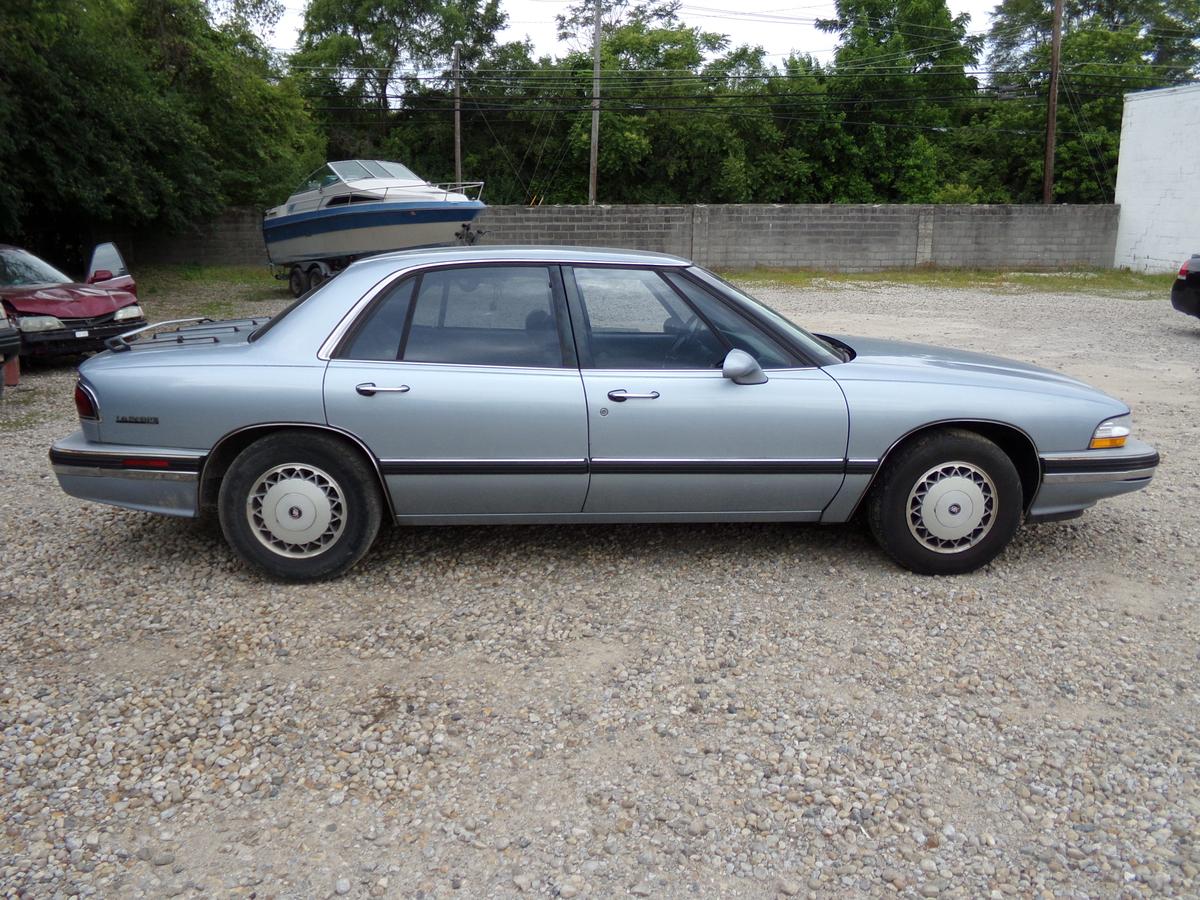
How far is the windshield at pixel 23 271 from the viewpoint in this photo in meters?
10.8

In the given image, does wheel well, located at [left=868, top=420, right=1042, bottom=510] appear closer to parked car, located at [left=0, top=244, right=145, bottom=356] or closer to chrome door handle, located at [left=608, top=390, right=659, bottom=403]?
chrome door handle, located at [left=608, top=390, right=659, bottom=403]

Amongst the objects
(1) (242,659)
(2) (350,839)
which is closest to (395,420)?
(1) (242,659)

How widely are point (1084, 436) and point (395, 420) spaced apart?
3.08 meters

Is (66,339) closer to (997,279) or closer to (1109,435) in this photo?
(1109,435)

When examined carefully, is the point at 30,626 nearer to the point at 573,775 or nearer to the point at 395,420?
the point at 395,420

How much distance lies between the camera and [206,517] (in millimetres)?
5492

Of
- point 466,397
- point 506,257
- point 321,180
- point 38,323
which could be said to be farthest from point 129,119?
point 466,397

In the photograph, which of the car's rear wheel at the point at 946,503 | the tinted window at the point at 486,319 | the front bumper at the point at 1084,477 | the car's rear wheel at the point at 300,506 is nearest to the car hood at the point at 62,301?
the car's rear wheel at the point at 300,506

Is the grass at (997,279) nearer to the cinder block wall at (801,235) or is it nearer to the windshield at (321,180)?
the cinder block wall at (801,235)

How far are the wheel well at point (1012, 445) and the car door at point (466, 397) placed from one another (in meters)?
1.47

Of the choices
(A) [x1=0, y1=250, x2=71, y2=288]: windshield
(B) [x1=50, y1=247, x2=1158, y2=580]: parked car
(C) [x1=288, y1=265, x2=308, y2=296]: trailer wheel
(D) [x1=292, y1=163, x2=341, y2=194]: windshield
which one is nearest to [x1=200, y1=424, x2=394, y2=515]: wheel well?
(B) [x1=50, y1=247, x2=1158, y2=580]: parked car

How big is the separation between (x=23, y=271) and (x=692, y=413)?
952 centimetres

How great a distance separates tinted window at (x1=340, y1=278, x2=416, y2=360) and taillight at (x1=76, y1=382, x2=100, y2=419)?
1.12 metres

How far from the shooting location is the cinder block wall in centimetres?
2461
